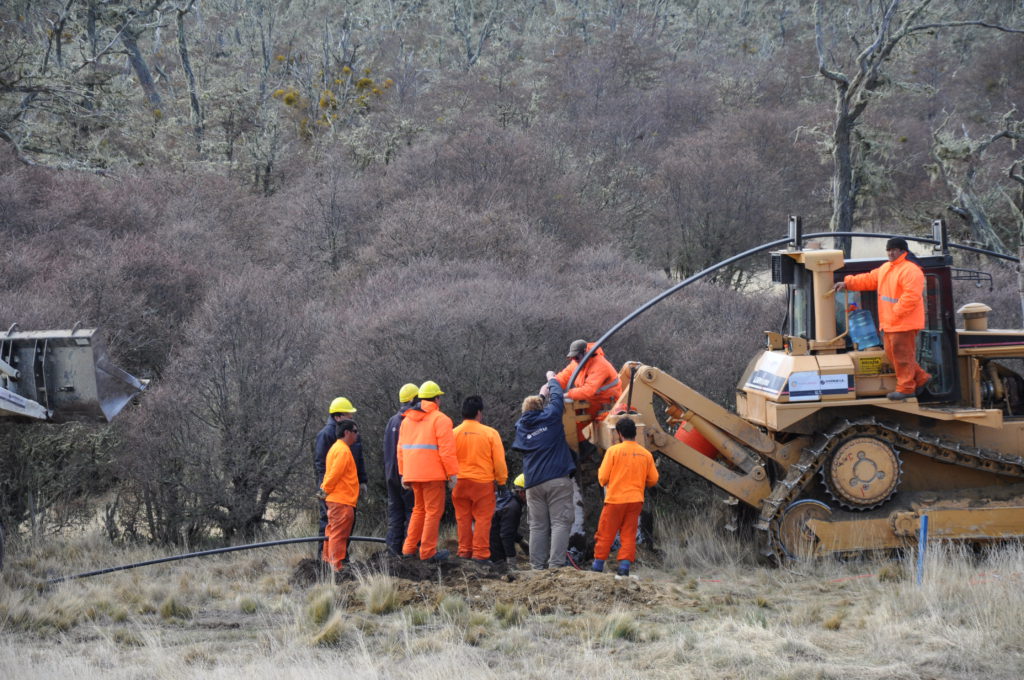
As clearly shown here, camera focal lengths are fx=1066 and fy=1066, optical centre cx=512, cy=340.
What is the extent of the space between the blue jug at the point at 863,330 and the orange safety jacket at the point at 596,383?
7.21 ft

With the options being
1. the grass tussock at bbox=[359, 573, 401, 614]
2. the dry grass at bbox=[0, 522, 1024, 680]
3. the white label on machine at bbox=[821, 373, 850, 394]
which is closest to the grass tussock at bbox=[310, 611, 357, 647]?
the dry grass at bbox=[0, 522, 1024, 680]

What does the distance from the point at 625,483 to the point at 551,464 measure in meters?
0.82

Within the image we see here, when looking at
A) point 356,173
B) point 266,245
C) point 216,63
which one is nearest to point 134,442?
point 266,245

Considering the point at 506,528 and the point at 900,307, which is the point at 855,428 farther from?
the point at 506,528

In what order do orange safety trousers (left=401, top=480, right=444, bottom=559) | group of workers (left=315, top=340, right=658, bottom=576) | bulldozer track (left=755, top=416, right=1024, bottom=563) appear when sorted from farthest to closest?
1. orange safety trousers (left=401, top=480, right=444, bottom=559)
2. group of workers (left=315, top=340, right=658, bottom=576)
3. bulldozer track (left=755, top=416, right=1024, bottom=563)

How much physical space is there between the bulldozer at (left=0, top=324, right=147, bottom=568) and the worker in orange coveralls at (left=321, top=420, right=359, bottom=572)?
6.36ft

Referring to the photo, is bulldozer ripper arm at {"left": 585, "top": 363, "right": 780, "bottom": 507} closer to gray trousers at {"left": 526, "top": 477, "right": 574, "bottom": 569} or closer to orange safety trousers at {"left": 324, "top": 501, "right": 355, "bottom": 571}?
gray trousers at {"left": 526, "top": 477, "right": 574, "bottom": 569}

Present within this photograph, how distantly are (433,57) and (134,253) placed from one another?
37685 mm

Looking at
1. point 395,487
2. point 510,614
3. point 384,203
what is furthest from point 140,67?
point 510,614

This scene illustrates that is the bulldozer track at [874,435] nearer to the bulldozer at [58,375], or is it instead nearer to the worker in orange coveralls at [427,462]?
the worker in orange coveralls at [427,462]

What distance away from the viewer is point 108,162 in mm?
28984

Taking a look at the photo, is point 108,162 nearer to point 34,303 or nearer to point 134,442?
point 34,303

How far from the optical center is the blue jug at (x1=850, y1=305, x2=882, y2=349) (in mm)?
9742

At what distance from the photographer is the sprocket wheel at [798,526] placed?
948 cm
